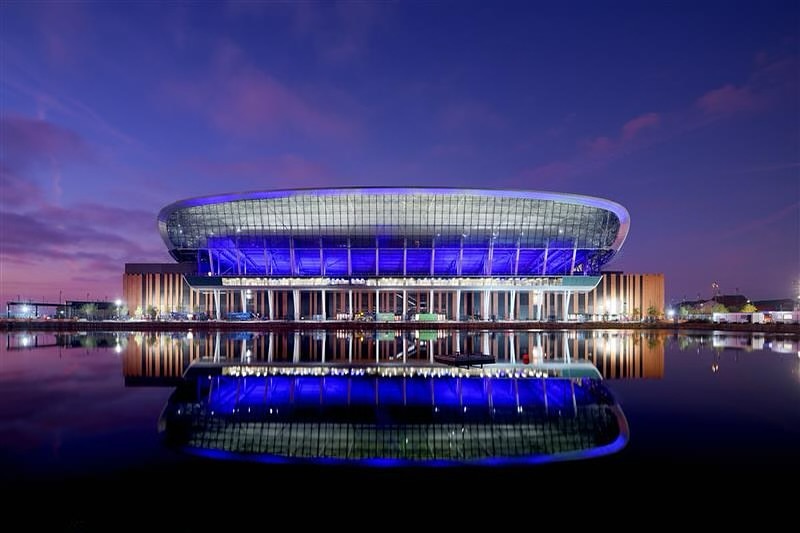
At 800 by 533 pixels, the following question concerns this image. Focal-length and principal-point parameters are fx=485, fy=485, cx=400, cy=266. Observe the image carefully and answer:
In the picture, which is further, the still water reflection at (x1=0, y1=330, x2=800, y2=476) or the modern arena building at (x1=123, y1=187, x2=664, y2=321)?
the modern arena building at (x1=123, y1=187, x2=664, y2=321)

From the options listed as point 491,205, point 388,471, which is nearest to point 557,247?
point 491,205

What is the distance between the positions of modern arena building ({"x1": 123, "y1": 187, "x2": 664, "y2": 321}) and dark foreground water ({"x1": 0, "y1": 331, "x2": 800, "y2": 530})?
170 feet

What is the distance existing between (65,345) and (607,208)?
74.4m

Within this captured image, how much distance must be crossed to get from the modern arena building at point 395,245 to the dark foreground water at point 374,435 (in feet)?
170

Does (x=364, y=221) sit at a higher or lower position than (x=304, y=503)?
higher

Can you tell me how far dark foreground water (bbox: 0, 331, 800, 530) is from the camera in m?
9.58

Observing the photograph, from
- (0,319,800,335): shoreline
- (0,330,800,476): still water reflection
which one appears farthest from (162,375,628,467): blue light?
(0,319,800,335): shoreline

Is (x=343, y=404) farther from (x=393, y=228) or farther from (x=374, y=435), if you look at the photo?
(x=393, y=228)

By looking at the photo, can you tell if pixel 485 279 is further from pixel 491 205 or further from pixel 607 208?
pixel 607 208

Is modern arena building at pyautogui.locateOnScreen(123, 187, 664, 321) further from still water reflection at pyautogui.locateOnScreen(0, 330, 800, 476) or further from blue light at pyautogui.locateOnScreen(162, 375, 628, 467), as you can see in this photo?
blue light at pyautogui.locateOnScreen(162, 375, 628, 467)

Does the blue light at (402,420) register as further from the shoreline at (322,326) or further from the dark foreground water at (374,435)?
the shoreline at (322,326)

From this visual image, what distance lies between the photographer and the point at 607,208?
259ft

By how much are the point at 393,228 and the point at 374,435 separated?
65.5 m

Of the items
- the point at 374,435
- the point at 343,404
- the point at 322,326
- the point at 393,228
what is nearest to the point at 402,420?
the point at 374,435
